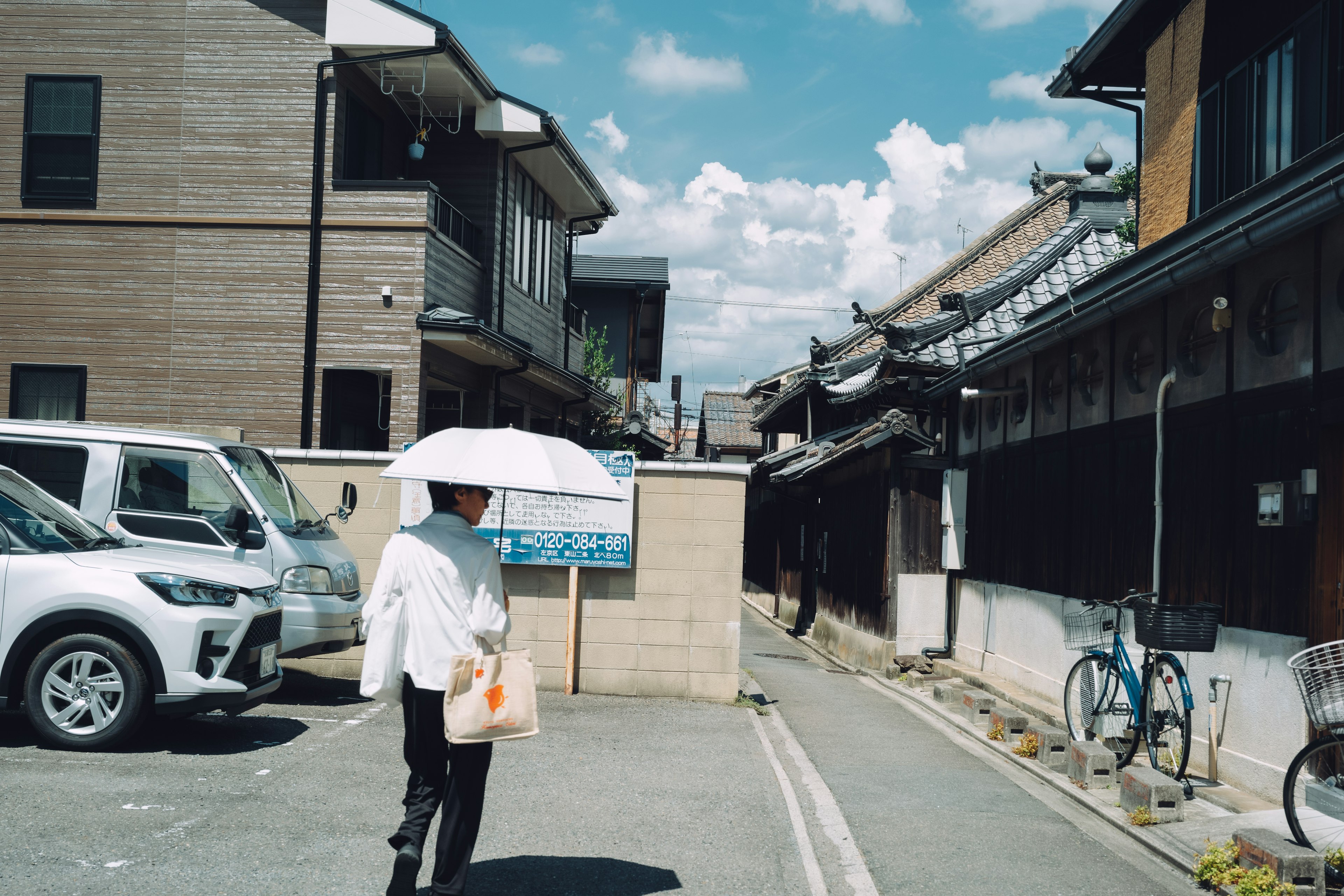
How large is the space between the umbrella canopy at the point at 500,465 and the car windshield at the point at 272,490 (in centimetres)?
467

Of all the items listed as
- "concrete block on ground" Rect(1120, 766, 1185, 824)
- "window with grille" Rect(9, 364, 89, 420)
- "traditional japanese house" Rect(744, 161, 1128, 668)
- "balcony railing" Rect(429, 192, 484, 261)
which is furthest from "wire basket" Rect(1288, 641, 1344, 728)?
"window with grille" Rect(9, 364, 89, 420)

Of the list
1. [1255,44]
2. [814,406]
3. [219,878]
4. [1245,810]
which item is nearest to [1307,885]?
[1245,810]

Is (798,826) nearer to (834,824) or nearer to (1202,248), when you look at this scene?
(834,824)

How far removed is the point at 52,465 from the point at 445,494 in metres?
5.57

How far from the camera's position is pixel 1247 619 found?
8.06 metres

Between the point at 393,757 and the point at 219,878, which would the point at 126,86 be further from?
the point at 219,878

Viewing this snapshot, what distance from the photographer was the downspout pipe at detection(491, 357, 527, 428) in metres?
16.4

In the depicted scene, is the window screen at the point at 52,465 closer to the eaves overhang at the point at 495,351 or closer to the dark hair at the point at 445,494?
the eaves overhang at the point at 495,351

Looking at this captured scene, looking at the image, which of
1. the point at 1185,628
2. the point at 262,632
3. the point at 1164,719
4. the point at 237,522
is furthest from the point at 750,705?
the point at 237,522

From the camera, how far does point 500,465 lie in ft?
17.1

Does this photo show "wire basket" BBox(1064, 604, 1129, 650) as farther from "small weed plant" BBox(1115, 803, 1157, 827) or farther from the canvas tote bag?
the canvas tote bag

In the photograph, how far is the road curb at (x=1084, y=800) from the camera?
21.1ft

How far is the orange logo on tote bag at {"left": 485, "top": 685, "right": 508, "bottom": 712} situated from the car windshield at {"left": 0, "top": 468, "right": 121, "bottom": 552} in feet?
14.2

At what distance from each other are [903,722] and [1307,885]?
19.5ft
